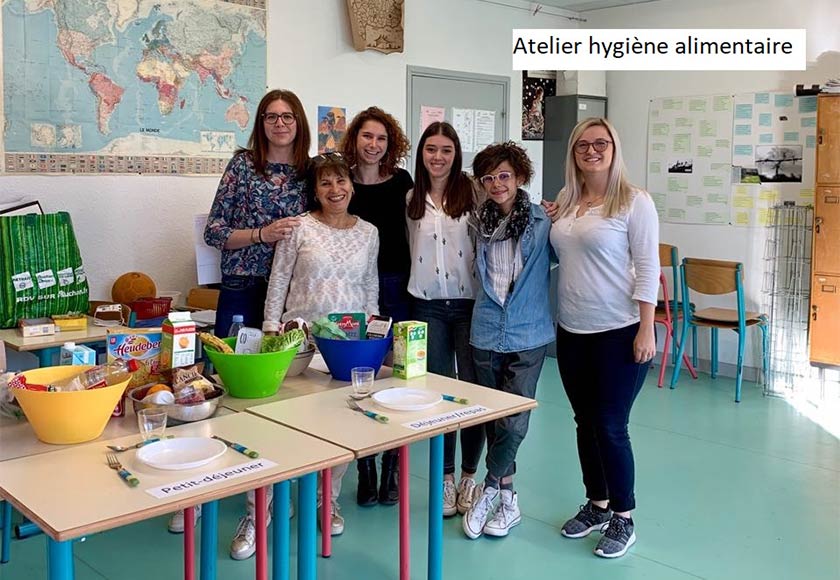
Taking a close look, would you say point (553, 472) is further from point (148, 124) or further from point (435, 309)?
point (148, 124)

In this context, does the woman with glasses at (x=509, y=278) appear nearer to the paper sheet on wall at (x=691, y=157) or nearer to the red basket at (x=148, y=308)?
the red basket at (x=148, y=308)

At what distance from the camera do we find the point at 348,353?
2539 millimetres

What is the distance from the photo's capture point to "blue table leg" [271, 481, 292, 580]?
7.01 feet

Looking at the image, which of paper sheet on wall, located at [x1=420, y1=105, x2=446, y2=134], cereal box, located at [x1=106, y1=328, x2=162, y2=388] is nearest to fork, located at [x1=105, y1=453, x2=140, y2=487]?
cereal box, located at [x1=106, y1=328, x2=162, y2=388]

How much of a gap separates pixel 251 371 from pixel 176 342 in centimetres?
21

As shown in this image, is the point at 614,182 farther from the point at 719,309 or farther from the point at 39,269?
the point at 719,309

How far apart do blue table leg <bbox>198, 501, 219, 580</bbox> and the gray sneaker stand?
1.33 metres

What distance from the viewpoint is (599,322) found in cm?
284

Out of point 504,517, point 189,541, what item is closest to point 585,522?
point 504,517

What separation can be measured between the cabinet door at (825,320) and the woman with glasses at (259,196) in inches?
136

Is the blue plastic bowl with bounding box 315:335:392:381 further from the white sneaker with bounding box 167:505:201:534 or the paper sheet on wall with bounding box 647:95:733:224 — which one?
the paper sheet on wall with bounding box 647:95:733:224

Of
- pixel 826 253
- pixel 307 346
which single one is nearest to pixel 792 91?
pixel 826 253

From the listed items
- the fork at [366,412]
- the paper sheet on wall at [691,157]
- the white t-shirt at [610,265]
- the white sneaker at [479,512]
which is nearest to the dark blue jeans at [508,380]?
the white sneaker at [479,512]

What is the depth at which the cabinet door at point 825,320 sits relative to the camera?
5.09 m
